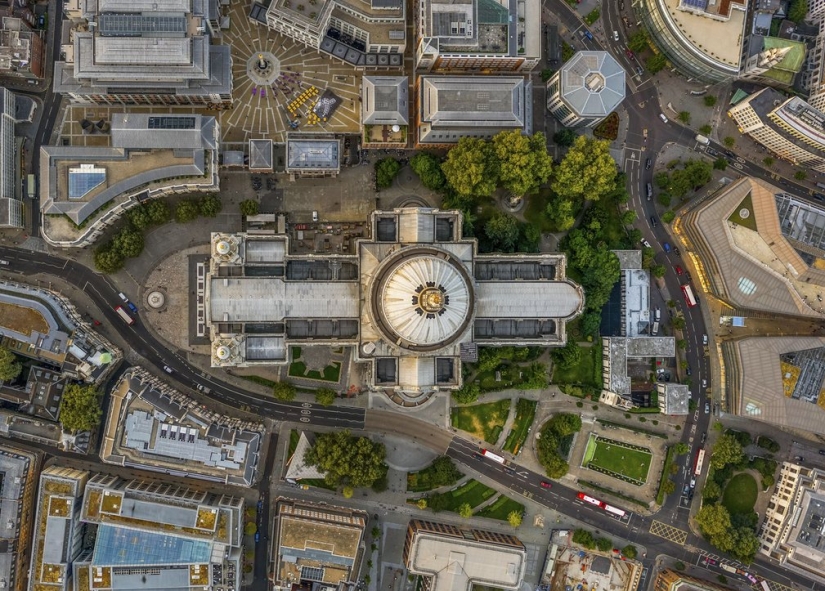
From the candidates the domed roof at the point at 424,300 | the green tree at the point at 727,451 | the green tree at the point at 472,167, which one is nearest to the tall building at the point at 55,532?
the domed roof at the point at 424,300

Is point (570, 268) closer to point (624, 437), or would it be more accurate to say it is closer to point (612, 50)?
point (624, 437)

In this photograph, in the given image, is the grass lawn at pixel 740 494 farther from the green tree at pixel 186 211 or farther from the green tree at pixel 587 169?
the green tree at pixel 186 211

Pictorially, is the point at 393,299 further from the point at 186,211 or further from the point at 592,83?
the point at 592,83

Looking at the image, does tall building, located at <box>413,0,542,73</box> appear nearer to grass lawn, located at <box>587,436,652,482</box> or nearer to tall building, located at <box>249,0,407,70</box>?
tall building, located at <box>249,0,407,70</box>

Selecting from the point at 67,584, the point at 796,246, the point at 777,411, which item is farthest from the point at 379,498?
the point at 796,246

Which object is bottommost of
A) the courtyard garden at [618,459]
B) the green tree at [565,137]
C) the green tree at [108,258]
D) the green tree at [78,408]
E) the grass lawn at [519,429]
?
the courtyard garden at [618,459]

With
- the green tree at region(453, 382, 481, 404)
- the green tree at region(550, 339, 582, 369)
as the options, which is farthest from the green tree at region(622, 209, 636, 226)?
the green tree at region(453, 382, 481, 404)
